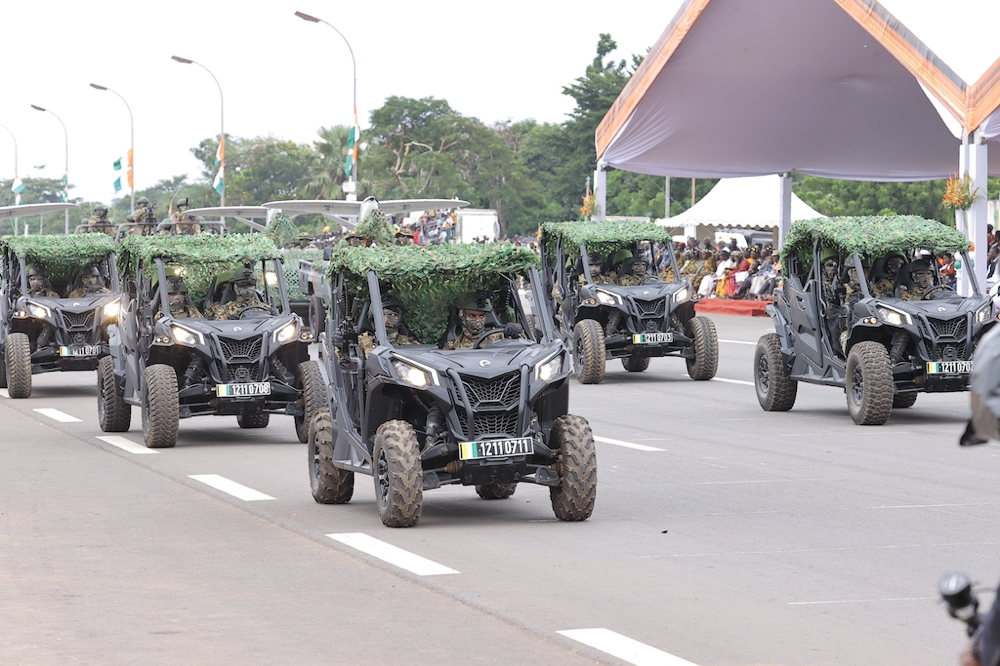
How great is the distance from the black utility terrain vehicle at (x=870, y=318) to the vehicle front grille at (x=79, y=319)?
29.5 ft

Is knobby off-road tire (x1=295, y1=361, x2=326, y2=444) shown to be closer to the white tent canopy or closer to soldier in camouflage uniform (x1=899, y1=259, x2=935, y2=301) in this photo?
soldier in camouflage uniform (x1=899, y1=259, x2=935, y2=301)

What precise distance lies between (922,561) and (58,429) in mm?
11157

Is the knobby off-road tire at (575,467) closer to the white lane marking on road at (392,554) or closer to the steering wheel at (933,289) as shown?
the white lane marking on road at (392,554)

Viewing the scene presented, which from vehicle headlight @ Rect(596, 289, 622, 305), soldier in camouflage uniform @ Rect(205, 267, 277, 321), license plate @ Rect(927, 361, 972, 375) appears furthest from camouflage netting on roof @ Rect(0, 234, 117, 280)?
license plate @ Rect(927, 361, 972, 375)

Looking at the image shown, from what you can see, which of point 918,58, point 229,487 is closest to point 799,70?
point 918,58

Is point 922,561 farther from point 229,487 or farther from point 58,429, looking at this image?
point 58,429

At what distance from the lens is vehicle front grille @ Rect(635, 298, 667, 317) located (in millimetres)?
22656

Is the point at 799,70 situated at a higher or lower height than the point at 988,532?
higher

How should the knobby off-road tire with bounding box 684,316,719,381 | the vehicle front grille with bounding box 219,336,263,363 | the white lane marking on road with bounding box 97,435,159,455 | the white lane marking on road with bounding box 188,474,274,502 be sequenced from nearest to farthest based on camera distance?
the white lane marking on road with bounding box 188,474,274,502
the white lane marking on road with bounding box 97,435,159,455
the vehicle front grille with bounding box 219,336,263,363
the knobby off-road tire with bounding box 684,316,719,381

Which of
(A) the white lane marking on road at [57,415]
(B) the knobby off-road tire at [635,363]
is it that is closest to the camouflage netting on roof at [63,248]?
(A) the white lane marking on road at [57,415]

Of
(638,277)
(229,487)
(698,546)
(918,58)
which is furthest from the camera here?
(918,58)

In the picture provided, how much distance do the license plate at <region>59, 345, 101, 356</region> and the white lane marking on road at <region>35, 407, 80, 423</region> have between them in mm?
1323

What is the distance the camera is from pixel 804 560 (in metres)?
9.26

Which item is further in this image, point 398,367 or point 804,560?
point 398,367
